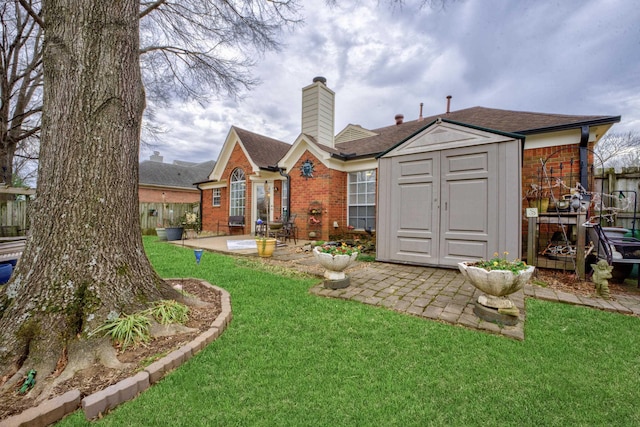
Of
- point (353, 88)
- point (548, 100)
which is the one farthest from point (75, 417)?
point (548, 100)

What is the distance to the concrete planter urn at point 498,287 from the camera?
8.71 ft

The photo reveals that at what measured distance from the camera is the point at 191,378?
1.87 meters

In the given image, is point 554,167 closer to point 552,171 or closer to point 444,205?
point 552,171

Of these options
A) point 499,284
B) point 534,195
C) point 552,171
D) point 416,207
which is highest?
point 552,171

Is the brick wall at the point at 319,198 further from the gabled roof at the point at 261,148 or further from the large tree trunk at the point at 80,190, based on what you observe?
the large tree trunk at the point at 80,190

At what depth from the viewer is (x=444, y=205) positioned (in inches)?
194

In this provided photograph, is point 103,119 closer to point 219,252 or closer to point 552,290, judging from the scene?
point 219,252

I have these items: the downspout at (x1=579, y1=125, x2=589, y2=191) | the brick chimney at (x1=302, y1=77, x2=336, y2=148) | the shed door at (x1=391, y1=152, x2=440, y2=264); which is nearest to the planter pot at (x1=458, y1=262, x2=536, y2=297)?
the shed door at (x1=391, y1=152, x2=440, y2=264)

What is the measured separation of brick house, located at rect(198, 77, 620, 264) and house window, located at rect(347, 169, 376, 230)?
0.03 metres

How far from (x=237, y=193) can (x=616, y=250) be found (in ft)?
39.0

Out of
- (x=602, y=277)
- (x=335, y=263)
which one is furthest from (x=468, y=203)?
(x=335, y=263)

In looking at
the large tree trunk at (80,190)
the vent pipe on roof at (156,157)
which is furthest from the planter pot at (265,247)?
the vent pipe on roof at (156,157)

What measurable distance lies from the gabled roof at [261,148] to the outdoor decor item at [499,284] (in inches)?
350

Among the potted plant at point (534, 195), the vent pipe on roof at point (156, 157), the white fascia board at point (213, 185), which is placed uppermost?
the vent pipe on roof at point (156, 157)
